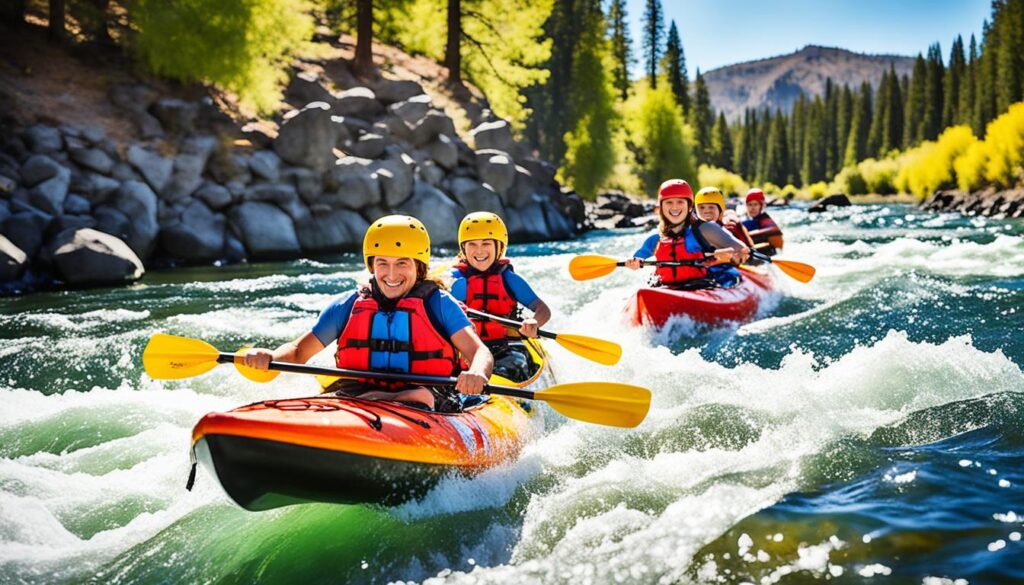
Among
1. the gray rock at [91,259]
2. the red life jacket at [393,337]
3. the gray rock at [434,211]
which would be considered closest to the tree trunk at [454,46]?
the gray rock at [434,211]

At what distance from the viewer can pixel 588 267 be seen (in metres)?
8.19

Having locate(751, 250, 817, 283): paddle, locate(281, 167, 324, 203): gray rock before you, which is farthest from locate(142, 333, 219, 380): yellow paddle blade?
locate(281, 167, 324, 203): gray rock

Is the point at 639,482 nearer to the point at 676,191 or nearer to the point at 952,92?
the point at 676,191

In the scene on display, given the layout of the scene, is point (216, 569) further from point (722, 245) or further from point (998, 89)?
point (998, 89)

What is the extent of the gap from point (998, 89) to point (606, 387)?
48914mm

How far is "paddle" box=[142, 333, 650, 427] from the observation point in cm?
385

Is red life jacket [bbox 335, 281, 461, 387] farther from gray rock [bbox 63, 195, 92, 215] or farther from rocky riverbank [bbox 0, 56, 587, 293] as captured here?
gray rock [bbox 63, 195, 92, 215]

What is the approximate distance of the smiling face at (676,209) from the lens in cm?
834

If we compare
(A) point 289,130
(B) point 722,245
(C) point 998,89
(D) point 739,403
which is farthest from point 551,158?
(D) point 739,403

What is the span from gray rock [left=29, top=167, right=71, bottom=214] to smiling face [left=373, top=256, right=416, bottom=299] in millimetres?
10578

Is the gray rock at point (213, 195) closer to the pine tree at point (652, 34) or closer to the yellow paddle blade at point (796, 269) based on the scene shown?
the yellow paddle blade at point (796, 269)

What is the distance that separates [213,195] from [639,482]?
13.0 metres

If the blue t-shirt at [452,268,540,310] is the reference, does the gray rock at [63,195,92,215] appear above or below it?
above

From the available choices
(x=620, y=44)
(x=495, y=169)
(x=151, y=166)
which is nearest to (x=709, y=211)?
(x=151, y=166)
